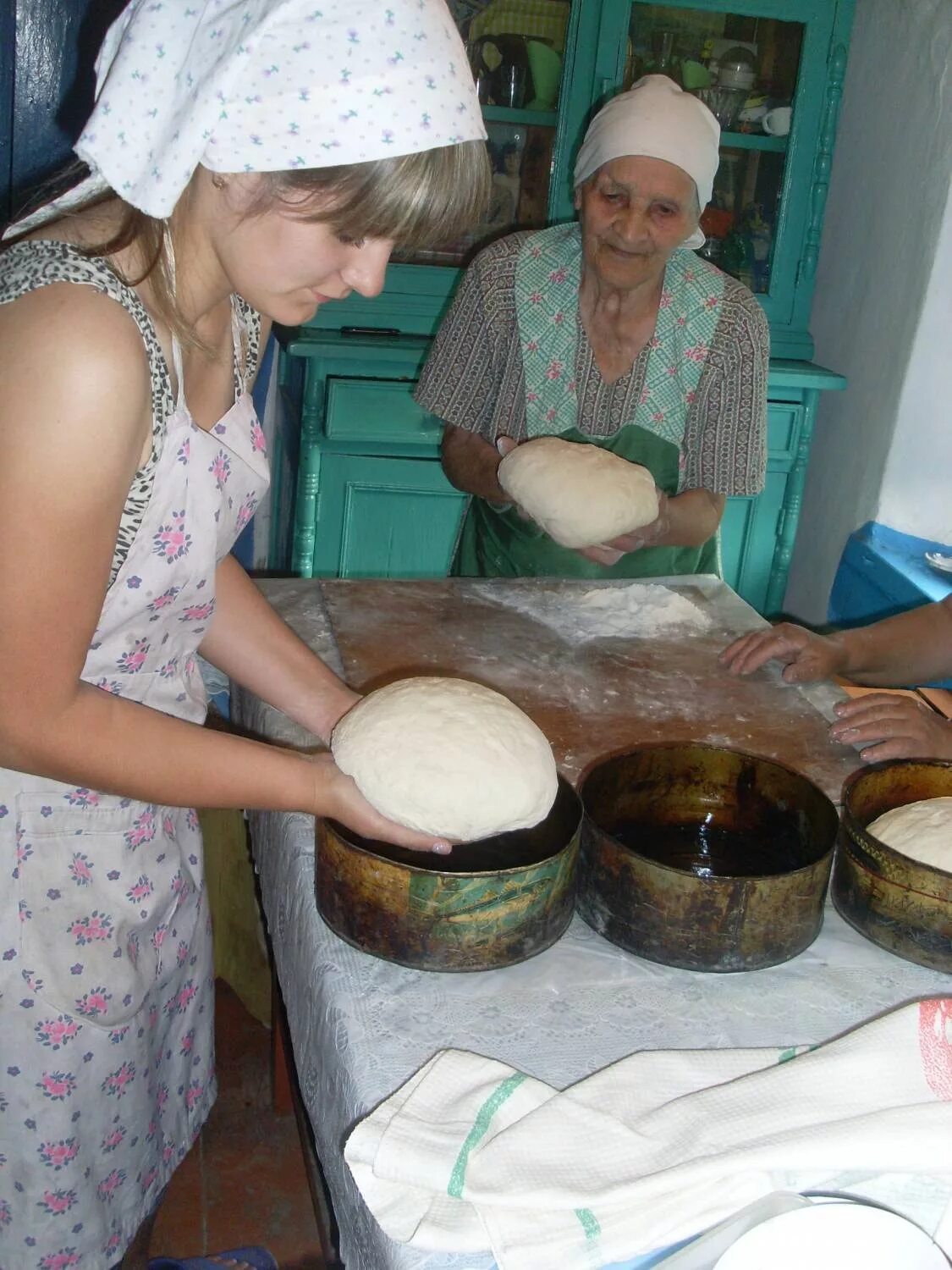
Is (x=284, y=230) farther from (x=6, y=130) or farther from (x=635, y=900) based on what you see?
(x=6, y=130)

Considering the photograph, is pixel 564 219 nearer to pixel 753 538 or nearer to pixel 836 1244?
pixel 753 538

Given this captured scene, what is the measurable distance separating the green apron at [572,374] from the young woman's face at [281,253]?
1371 millimetres

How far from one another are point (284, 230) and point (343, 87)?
13 centimetres

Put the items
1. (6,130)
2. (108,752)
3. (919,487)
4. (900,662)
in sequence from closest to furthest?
(108,752) < (900,662) < (6,130) < (919,487)

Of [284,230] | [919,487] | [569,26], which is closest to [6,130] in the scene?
[569,26]

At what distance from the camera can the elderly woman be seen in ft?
7.67

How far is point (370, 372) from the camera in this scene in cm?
320

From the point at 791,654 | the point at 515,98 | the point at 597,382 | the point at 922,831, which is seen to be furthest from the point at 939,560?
the point at 922,831

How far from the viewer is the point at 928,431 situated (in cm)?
298

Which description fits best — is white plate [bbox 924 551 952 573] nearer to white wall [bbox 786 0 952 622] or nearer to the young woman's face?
white wall [bbox 786 0 952 622]

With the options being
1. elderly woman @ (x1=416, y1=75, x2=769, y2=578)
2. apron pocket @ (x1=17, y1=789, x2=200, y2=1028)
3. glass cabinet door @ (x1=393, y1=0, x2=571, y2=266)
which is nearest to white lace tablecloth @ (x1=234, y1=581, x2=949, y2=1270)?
apron pocket @ (x1=17, y1=789, x2=200, y2=1028)

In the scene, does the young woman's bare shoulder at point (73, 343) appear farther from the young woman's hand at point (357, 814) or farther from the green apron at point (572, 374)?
the green apron at point (572, 374)

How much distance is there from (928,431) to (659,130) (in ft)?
4.20

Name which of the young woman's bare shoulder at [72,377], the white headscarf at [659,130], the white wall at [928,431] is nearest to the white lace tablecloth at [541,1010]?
the young woman's bare shoulder at [72,377]
